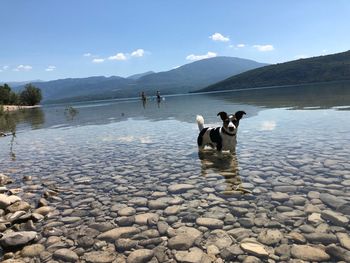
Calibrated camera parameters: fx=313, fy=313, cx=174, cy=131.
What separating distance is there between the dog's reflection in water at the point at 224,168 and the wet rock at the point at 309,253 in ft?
9.84

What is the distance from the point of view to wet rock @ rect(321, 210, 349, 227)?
6.11 m

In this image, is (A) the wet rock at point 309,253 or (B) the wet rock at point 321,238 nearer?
(A) the wet rock at point 309,253

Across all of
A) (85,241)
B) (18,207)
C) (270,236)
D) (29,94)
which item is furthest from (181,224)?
(29,94)

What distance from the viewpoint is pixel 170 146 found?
16.0m

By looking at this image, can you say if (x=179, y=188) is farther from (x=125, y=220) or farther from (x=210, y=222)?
(x=210, y=222)

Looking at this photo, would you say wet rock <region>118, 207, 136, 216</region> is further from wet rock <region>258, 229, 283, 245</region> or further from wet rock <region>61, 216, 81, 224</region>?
wet rock <region>258, 229, 283, 245</region>

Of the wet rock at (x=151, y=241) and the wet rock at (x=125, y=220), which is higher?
the wet rock at (x=125, y=220)

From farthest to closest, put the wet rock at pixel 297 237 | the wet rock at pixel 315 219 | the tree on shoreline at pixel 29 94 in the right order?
1. the tree on shoreline at pixel 29 94
2. the wet rock at pixel 315 219
3. the wet rock at pixel 297 237

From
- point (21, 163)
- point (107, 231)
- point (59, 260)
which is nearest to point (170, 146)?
point (21, 163)

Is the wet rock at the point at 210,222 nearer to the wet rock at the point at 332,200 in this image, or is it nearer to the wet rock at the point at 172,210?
the wet rock at the point at 172,210

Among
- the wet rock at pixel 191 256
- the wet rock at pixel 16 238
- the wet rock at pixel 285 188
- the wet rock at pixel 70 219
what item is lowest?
the wet rock at pixel 191 256

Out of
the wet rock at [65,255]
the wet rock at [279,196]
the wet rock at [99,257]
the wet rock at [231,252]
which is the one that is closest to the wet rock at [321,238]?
the wet rock at [231,252]

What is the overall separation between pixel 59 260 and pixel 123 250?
3.76 ft

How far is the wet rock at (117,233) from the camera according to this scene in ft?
20.9
